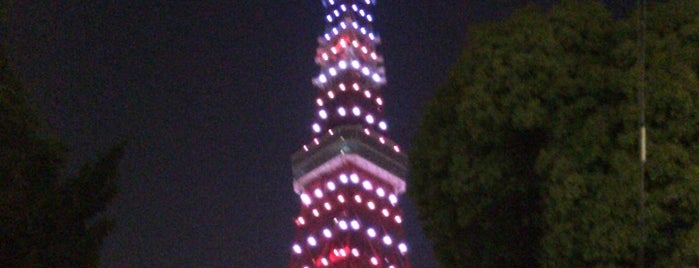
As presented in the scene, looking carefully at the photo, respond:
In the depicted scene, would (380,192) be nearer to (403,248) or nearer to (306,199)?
(306,199)

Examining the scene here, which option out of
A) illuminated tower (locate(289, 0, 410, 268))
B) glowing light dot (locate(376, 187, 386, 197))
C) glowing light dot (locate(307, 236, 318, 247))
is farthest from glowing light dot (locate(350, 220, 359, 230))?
glowing light dot (locate(376, 187, 386, 197))

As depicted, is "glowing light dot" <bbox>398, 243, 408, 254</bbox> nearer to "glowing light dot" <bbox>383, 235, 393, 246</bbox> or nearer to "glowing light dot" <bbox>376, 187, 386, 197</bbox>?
"glowing light dot" <bbox>383, 235, 393, 246</bbox>

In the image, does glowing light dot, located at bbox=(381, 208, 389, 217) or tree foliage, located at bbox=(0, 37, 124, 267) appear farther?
glowing light dot, located at bbox=(381, 208, 389, 217)

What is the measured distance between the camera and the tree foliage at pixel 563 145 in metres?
7.60

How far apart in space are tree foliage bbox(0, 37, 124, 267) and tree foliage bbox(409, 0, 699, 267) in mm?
3377

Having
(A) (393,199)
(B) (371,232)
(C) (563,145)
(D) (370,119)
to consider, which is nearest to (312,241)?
(B) (371,232)

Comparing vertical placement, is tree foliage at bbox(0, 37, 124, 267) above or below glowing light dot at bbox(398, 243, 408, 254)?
below

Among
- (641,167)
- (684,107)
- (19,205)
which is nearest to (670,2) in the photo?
(684,107)

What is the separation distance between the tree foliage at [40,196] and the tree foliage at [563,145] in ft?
11.1

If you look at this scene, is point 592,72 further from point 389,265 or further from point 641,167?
point 389,265

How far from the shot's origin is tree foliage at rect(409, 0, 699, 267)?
760 cm

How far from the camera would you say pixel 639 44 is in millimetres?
8047

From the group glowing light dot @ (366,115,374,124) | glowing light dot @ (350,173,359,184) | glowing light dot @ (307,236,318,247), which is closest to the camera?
glowing light dot @ (307,236,318,247)

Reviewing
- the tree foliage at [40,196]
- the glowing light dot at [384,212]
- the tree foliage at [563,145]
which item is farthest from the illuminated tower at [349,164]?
the tree foliage at [563,145]
